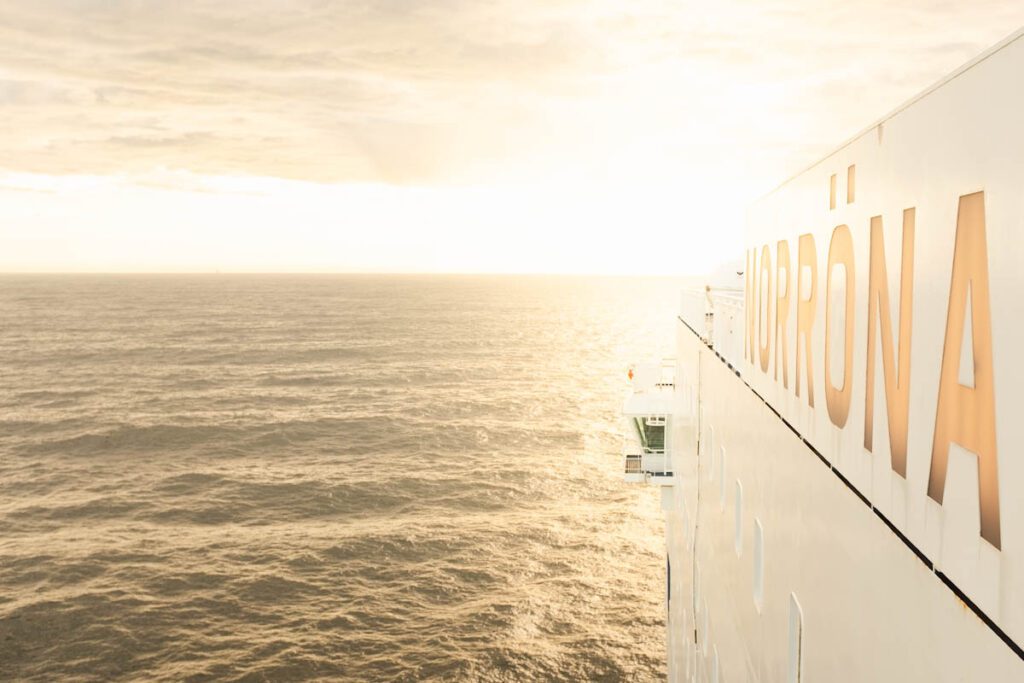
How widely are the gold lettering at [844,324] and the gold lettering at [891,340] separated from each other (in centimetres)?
31

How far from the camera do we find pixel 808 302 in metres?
5.06

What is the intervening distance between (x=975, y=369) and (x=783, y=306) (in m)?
3.34

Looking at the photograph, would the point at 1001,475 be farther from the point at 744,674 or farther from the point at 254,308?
the point at 254,308

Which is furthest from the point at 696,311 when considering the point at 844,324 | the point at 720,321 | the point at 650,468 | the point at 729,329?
the point at 844,324

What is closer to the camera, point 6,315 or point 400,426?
point 400,426

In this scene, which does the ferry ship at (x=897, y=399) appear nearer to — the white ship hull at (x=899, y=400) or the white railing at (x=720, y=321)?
the white ship hull at (x=899, y=400)

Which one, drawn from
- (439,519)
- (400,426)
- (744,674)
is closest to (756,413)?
(744,674)

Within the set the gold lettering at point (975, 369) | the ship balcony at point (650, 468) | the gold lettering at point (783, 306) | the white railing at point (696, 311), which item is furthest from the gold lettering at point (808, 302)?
the ship balcony at point (650, 468)

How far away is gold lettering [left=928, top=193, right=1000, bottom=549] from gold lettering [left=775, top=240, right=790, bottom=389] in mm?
2875

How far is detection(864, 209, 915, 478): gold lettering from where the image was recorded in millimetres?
3211

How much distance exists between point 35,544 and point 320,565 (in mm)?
13061

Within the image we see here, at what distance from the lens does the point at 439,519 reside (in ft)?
124

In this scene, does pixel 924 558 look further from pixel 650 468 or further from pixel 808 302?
pixel 650 468

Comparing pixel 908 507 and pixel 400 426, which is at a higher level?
pixel 908 507
